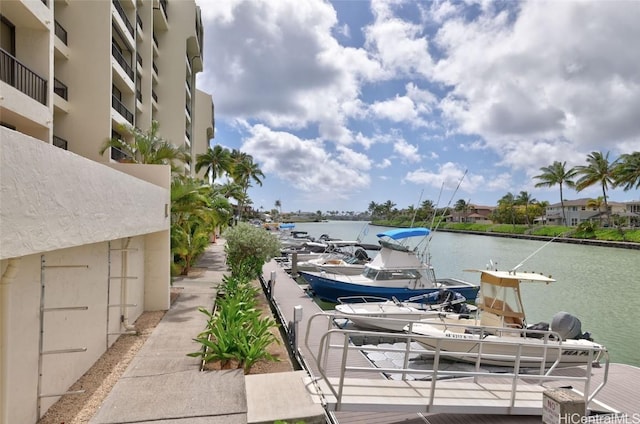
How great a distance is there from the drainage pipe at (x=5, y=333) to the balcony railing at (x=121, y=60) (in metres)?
19.9

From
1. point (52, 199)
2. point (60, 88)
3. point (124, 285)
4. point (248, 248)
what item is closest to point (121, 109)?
point (60, 88)

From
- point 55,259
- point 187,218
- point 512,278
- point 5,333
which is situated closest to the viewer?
point 5,333

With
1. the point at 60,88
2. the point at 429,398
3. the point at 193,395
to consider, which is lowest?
the point at 193,395

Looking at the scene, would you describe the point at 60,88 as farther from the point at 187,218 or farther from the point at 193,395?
the point at 193,395

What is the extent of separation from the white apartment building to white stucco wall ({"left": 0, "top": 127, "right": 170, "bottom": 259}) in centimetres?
2

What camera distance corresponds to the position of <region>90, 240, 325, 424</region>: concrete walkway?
18.4ft

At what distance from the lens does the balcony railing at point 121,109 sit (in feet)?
71.3

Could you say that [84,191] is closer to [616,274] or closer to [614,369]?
[614,369]

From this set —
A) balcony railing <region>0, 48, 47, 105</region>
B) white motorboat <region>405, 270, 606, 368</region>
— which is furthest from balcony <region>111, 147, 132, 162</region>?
white motorboat <region>405, 270, 606, 368</region>

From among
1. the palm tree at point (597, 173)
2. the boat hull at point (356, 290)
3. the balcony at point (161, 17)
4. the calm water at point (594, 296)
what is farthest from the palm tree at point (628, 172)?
the balcony at point (161, 17)

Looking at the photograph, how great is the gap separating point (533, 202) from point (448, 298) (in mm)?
97882

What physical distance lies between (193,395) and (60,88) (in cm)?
1870

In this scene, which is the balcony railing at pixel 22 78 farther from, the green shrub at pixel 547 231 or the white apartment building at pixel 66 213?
the green shrub at pixel 547 231

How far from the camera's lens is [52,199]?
501 cm
